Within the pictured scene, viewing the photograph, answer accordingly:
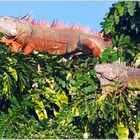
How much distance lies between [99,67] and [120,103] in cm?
40

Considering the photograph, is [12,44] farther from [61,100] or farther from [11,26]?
[61,100]

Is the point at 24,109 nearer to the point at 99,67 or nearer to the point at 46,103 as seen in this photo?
the point at 46,103

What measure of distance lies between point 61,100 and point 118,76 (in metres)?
0.72

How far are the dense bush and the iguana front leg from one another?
0.38 metres

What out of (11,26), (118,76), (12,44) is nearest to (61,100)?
(118,76)

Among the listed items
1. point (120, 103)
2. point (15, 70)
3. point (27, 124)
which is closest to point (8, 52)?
point (15, 70)

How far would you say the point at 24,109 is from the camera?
6.10 metres

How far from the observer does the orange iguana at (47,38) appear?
709 cm

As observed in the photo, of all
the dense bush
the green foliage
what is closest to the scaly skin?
the dense bush

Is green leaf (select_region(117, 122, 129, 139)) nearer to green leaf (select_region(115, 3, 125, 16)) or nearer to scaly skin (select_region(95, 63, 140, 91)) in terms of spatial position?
scaly skin (select_region(95, 63, 140, 91))

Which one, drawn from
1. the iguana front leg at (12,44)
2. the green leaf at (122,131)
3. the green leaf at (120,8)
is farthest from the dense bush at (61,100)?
the green leaf at (120,8)

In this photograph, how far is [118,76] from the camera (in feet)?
19.6

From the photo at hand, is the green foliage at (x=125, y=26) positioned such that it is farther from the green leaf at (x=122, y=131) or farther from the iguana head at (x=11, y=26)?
the iguana head at (x=11, y=26)

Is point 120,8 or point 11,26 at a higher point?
point 120,8
